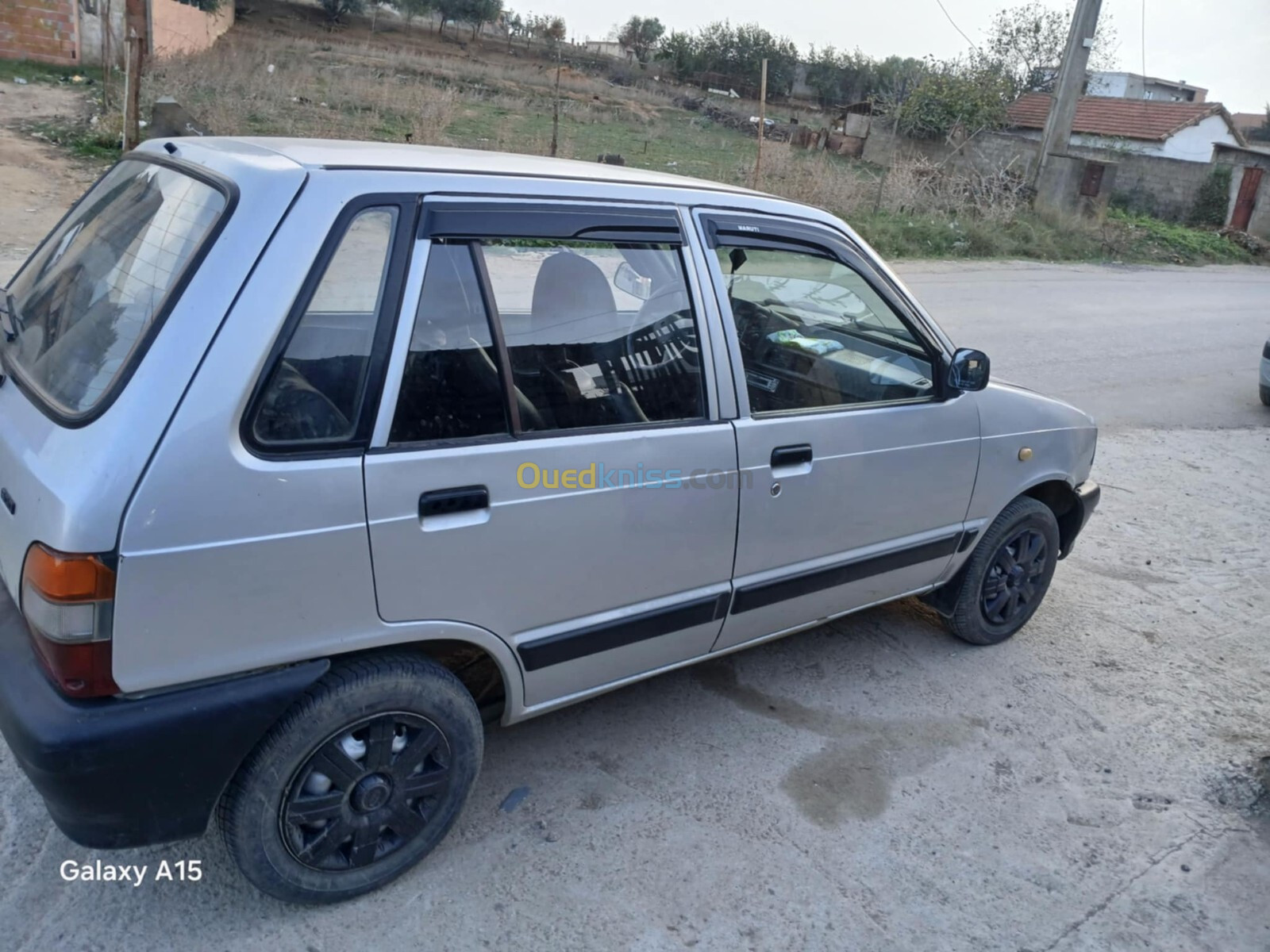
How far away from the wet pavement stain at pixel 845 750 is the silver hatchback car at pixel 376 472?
1.47ft

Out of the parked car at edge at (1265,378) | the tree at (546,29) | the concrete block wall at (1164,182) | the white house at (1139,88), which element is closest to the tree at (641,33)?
the tree at (546,29)

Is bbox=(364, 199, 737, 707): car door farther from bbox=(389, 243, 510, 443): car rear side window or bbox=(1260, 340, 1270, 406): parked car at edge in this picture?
bbox=(1260, 340, 1270, 406): parked car at edge

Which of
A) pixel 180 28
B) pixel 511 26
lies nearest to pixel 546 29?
pixel 511 26

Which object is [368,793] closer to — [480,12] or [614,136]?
[614,136]

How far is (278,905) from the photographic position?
2.50 meters

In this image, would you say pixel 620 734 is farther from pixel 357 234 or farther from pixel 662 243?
pixel 357 234

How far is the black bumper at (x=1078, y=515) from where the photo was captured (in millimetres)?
4336

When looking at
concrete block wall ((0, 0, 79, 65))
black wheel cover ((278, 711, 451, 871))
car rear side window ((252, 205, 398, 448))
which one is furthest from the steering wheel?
concrete block wall ((0, 0, 79, 65))

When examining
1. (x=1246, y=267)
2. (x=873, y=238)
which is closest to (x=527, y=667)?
(x=873, y=238)

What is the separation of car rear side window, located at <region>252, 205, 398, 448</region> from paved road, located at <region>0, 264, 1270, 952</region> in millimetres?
1315

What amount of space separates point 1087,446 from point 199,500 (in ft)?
12.1

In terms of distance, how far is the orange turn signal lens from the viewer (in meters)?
1.96

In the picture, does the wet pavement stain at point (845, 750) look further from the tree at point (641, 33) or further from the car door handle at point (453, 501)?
the tree at point (641, 33)

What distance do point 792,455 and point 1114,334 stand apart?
10.6 m
